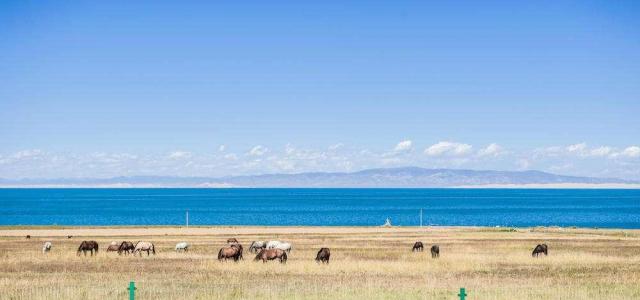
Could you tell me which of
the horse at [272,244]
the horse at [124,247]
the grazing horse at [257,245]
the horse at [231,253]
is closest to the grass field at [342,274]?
the horse at [124,247]

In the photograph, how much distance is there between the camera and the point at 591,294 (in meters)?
28.8

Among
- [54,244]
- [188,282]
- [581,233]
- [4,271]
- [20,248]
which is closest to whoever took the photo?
[188,282]

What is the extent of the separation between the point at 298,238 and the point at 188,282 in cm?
4183

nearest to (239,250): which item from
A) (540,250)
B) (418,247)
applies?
(418,247)

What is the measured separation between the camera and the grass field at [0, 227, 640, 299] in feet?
95.1

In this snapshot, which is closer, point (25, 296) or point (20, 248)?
point (25, 296)

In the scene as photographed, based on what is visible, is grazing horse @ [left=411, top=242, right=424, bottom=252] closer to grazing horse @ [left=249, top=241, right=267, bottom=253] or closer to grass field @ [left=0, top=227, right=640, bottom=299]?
grass field @ [left=0, top=227, right=640, bottom=299]

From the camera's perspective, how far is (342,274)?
38.4m

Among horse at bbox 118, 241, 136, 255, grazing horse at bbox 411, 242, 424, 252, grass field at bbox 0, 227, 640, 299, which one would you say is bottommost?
grass field at bbox 0, 227, 640, 299

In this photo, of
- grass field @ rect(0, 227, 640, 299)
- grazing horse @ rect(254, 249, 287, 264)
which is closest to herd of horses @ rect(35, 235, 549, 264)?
grazing horse @ rect(254, 249, 287, 264)

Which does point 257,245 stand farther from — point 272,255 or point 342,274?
point 342,274

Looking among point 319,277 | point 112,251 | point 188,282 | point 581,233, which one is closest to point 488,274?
point 319,277

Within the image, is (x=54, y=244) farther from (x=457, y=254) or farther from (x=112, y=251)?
(x=457, y=254)

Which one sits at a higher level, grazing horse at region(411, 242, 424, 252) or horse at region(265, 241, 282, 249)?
horse at region(265, 241, 282, 249)
